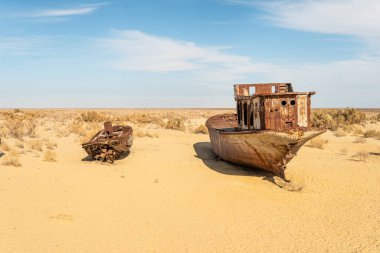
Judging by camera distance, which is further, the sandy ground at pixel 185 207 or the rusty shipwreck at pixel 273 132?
the rusty shipwreck at pixel 273 132

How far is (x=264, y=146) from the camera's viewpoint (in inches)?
484

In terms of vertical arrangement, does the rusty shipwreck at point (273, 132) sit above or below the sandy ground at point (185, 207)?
above

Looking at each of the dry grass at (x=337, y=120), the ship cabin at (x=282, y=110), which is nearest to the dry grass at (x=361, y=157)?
the ship cabin at (x=282, y=110)

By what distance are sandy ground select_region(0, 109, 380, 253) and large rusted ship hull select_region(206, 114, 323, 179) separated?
478mm

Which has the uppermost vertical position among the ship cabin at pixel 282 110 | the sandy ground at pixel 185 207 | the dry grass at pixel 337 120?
the ship cabin at pixel 282 110

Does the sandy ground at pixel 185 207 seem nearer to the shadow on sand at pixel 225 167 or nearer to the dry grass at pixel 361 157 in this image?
the shadow on sand at pixel 225 167

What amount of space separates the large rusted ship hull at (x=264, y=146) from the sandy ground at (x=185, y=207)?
0.48m

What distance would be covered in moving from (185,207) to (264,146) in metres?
3.70

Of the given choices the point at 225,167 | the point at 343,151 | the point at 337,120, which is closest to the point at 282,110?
the point at 225,167

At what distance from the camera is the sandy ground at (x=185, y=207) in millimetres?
7617

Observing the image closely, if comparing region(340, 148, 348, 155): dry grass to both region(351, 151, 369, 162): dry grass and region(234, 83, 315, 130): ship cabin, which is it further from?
region(234, 83, 315, 130): ship cabin

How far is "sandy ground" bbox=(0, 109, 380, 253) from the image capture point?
300 inches

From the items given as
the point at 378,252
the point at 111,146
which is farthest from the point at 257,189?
the point at 111,146

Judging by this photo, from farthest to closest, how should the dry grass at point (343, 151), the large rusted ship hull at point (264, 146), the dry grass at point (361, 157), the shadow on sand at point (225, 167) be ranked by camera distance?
the dry grass at point (343, 151), the dry grass at point (361, 157), the shadow on sand at point (225, 167), the large rusted ship hull at point (264, 146)
